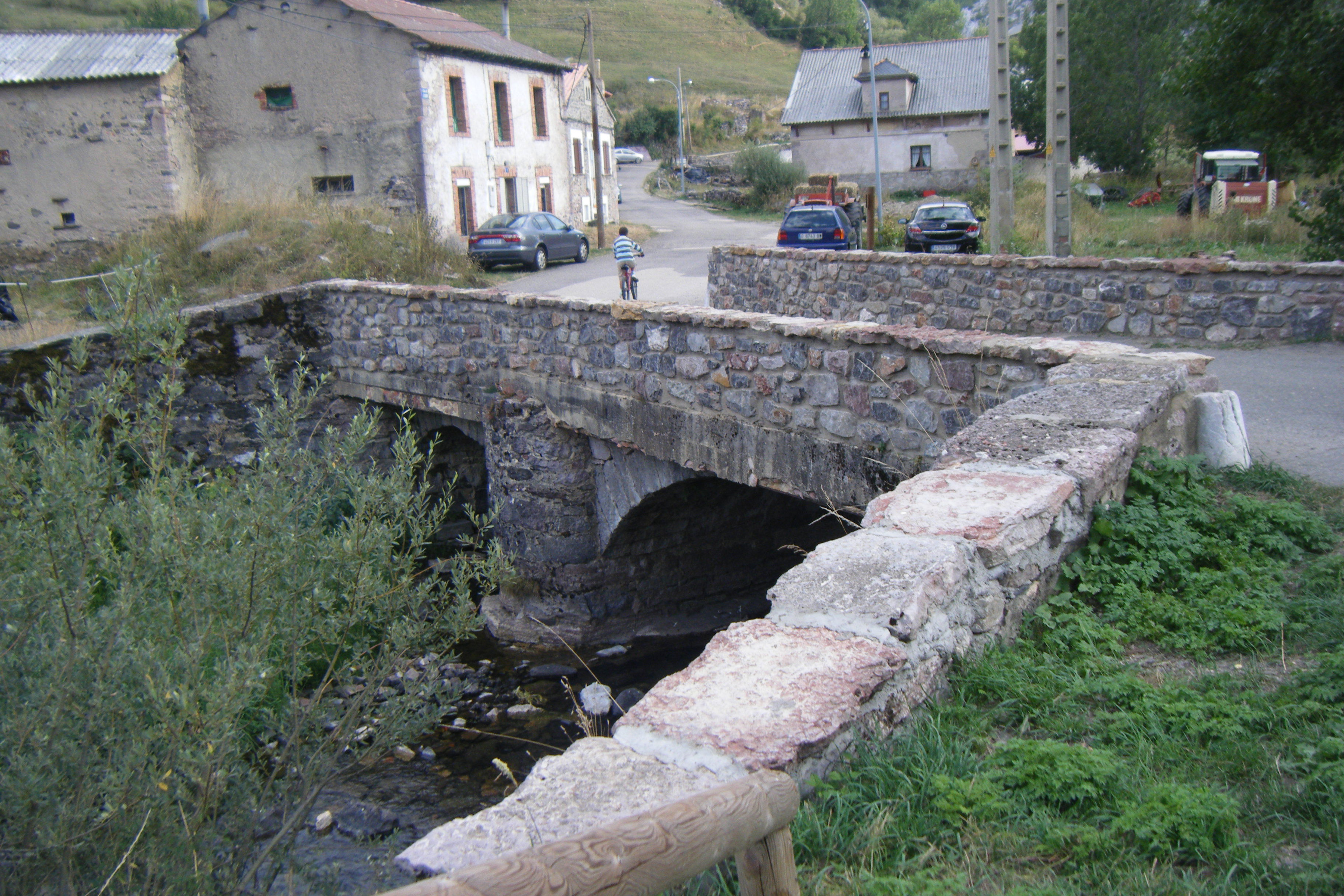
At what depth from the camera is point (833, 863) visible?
6.91ft

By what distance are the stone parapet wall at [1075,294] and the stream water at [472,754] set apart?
4139 mm

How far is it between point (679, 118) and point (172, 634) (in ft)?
156

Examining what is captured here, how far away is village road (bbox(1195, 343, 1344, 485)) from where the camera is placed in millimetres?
5320

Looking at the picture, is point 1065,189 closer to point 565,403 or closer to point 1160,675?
point 565,403

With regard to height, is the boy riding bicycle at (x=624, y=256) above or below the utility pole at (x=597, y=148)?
below

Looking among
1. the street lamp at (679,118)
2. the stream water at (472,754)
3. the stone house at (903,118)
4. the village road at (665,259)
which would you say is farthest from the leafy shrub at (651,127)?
the stream water at (472,754)

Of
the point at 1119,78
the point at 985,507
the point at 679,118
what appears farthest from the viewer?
the point at 679,118

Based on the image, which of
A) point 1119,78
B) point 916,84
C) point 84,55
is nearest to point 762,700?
point 84,55

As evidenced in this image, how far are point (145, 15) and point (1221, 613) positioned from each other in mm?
69499

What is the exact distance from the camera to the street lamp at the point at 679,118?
47250 mm

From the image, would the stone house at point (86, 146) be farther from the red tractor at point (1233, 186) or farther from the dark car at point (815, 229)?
the red tractor at point (1233, 186)

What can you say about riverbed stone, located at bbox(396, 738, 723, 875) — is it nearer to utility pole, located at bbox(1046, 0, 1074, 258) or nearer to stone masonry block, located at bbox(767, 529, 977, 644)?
stone masonry block, located at bbox(767, 529, 977, 644)

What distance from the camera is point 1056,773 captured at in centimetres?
227

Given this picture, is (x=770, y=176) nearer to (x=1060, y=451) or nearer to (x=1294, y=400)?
(x=1294, y=400)
